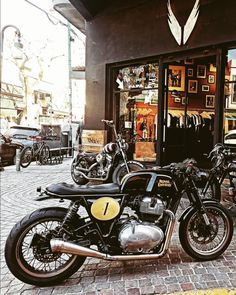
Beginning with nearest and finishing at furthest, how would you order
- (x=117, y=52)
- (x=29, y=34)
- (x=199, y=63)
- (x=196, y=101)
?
(x=29, y=34), (x=117, y=52), (x=199, y=63), (x=196, y=101)

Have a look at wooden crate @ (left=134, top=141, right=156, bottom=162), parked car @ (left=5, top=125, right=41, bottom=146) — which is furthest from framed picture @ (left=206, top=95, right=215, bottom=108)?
parked car @ (left=5, top=125, right=41, bottom=146)

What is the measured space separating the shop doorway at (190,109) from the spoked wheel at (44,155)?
2.70 m

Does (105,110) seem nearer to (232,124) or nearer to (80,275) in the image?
(232,124)

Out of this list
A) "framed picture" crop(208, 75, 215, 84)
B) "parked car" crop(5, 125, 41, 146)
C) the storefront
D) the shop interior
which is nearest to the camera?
the storefront

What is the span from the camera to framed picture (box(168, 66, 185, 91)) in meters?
5.91

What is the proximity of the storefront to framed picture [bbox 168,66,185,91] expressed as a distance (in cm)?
2

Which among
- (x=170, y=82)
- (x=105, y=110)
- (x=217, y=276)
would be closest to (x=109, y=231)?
(x=217, y=276)

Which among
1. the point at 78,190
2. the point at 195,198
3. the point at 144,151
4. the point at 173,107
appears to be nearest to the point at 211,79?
the point at 173,107

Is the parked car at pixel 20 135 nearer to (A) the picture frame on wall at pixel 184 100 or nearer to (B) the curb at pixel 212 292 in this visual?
(A) the picture frame on wall at pixel 184 100

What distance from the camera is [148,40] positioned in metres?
5.16

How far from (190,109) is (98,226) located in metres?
4.69

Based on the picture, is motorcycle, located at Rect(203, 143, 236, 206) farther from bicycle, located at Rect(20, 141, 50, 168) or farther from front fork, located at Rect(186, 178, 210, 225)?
bicycle, located at Rect(20, 141, 50, 168)

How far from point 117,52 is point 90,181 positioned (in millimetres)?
2513

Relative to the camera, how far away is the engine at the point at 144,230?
241cm
